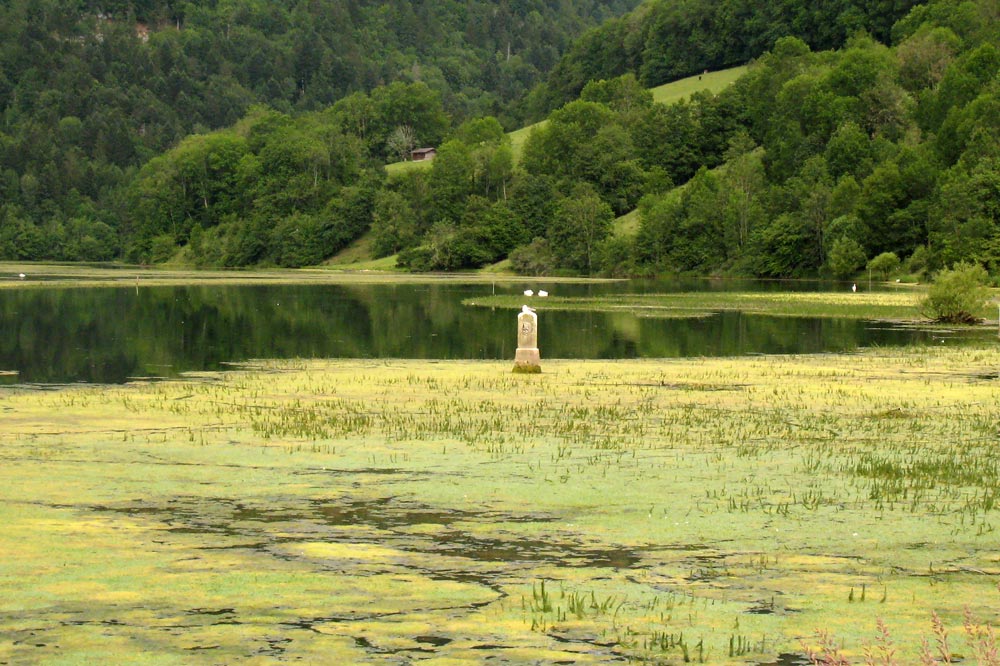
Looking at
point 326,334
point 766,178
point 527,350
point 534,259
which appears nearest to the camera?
point 527,350

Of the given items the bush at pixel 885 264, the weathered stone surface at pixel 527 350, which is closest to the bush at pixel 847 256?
the bush at pixel 885 264

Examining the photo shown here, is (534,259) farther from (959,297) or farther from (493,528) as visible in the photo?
(493,528)

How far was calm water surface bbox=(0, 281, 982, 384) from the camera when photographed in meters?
41.8

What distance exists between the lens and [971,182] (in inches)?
4387

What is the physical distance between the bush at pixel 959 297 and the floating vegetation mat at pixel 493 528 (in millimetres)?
31157

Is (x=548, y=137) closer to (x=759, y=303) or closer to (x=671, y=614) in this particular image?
(x=759, y=303)

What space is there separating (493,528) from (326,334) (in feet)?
126

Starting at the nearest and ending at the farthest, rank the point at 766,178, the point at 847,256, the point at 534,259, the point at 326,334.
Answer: the point at 326,334
the point at 847,256
the point at 766,178
the point at 534,259

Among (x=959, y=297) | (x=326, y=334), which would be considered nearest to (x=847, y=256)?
(x=959, y=297)

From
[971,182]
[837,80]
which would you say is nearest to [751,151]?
[837,80]

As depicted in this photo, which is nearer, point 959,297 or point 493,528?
point 493,528

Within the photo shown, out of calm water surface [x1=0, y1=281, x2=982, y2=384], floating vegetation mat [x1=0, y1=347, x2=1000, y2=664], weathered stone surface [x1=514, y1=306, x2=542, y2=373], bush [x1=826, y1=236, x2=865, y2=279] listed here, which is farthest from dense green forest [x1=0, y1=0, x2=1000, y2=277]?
floating vegetation mat [x1=0, y1=347, x2=1000, y2=664]

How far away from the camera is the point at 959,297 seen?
57219 mm

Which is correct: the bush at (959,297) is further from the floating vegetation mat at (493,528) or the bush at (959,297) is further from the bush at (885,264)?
the bush at (885,264)
